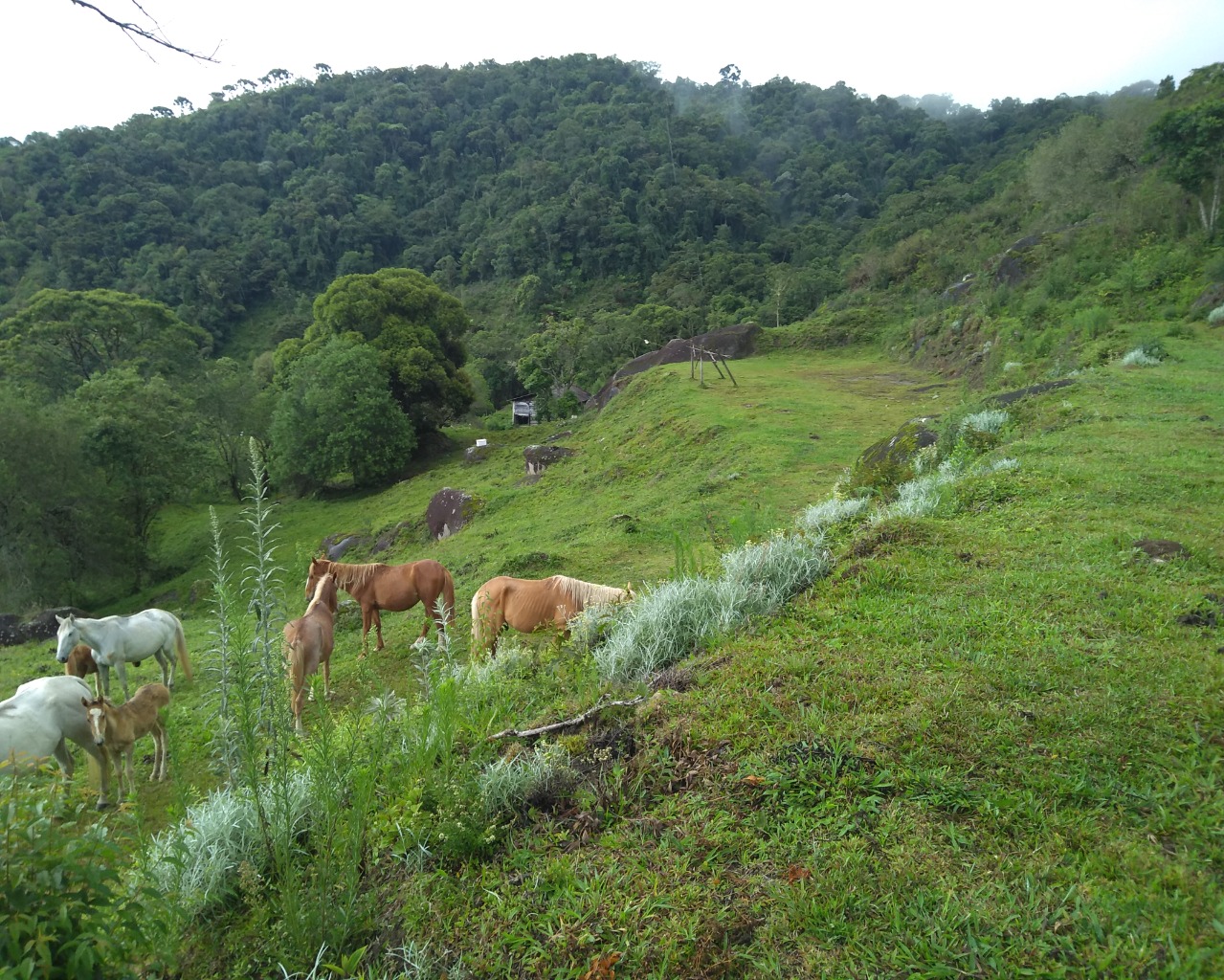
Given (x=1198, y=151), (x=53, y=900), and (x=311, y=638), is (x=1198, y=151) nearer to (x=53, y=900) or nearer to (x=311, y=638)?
(x=311, y=638)

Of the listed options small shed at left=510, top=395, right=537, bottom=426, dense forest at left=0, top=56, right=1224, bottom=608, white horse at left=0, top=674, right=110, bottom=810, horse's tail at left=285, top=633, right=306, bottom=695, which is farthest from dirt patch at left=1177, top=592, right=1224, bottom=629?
small shed at left=510, top=395, right=537, bottom=426

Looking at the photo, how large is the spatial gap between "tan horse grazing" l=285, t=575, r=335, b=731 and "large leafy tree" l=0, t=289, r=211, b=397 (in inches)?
1288

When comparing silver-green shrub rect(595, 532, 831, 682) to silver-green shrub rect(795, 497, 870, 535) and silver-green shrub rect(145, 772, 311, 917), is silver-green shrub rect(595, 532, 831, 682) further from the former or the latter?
silver-green shrub rect(145, 772, 311, 917)

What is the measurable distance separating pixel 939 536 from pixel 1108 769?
3.02 m

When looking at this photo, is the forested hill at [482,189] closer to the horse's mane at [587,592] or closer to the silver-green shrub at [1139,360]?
the silver-green shrub at [1139,360]

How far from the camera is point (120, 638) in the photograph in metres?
9.54

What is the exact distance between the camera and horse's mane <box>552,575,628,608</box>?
7027 millimetres

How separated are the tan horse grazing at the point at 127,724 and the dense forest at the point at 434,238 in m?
18.3

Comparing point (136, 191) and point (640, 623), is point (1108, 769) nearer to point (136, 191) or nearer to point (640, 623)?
point (640, 623)

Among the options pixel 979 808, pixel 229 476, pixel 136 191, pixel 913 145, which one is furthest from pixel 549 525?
pixel 913 145

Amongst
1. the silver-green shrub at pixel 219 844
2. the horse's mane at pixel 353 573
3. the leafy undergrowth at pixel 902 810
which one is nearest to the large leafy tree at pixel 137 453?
the horse's mane at pixel 353 573

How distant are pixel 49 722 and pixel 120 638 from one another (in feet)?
11.7

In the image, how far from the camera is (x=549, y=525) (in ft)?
52.1

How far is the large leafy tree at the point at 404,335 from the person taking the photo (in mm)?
32469
